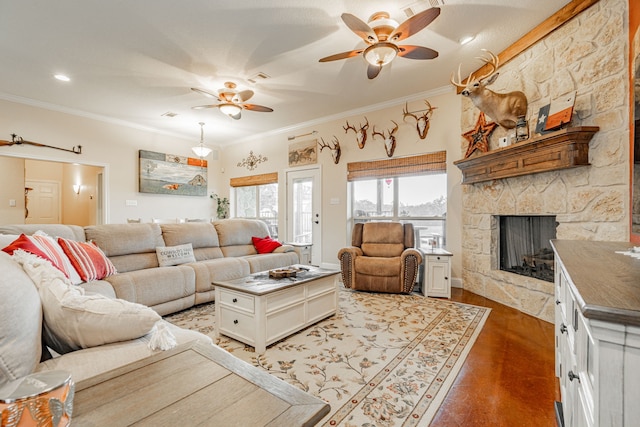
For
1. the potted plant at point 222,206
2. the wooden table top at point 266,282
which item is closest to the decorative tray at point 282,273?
the wooden table top at point 266,282

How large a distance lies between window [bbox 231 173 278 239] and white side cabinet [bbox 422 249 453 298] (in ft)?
12.2

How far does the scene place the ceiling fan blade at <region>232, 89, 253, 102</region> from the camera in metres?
3.83

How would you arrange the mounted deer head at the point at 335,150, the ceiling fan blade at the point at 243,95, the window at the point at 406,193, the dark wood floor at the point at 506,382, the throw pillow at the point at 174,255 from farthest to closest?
the mounted deer head at the point at 335,150 < the window at the point at 406,193 < the ceiling fan blade at the point at 243,95 < the throw pillow at the point at 174,255 < the dark wood floor at the point at 506,382

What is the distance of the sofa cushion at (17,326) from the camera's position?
789 millimetres

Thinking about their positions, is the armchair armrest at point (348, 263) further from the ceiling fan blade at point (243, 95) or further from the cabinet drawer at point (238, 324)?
the ceiling fan blade at point (243, 95)

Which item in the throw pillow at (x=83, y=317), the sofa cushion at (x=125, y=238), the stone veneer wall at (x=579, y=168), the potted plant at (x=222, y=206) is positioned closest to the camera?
the throw pillow at (x=83, y=317)

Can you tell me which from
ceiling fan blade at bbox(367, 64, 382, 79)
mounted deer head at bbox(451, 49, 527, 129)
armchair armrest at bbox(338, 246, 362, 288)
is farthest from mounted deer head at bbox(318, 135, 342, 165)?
mounted deer head at bbox(451, 49, 527, 129)

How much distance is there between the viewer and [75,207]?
714 cm

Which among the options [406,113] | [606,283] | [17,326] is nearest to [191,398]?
[17,326]

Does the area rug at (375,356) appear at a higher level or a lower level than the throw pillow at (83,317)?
lower

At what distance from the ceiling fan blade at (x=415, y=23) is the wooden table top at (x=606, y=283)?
75.3 inches

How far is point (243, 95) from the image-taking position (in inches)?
154

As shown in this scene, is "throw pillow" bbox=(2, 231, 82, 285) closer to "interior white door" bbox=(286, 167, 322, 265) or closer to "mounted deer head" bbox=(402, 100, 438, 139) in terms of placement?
"interior white door" bbox=(286, 167, 322, 265)

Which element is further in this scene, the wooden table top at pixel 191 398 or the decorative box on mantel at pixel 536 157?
the decorative box on mantel at pixel 536 157
